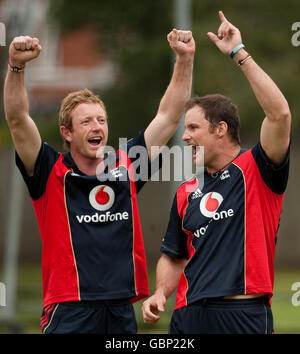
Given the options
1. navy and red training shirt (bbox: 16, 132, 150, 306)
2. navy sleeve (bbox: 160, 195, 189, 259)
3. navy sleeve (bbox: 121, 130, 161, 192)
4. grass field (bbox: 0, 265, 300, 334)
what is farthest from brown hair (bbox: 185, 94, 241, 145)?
grass field (bbox: 0, 265, 300, 334)

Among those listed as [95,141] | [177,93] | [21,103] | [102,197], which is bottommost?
[102,197]

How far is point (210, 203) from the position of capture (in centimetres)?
477

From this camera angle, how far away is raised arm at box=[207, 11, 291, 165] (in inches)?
176

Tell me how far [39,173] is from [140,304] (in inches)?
532

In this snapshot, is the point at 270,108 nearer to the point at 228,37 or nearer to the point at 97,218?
the point at 228,37

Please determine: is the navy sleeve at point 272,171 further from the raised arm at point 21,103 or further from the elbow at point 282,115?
the raised arm at point 21,103

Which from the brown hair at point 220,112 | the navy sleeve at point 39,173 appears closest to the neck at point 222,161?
the brown hair at point 220,112

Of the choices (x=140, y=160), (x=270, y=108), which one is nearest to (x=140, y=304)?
(x=140, y=160)

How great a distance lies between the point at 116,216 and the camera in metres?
5.01

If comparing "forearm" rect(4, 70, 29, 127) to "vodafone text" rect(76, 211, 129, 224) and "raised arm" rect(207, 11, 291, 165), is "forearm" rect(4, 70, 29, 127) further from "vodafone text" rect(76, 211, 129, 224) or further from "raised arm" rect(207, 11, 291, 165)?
"raised arm" rect(207, 11, 291, 165)

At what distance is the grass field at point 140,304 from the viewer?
12.7 meters

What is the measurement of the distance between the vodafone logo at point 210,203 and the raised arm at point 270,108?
17.5 inches
